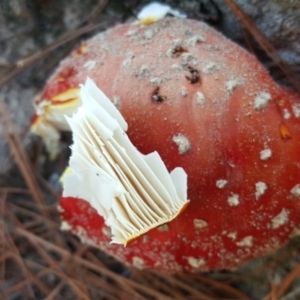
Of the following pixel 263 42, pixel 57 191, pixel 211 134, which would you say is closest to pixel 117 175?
pixel 211 134

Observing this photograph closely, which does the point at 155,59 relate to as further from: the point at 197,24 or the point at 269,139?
the point at 269,139

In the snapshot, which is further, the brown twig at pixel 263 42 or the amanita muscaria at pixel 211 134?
the brown twig at pixel 263 42

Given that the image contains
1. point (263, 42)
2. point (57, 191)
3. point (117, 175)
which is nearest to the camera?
point (117, 175)

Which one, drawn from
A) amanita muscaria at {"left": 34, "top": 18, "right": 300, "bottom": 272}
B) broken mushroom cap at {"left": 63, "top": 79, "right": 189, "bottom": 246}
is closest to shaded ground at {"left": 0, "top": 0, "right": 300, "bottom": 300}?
amanita muscaria at {"left": 34, "top": 18, "right": 300, "bottom": 272}

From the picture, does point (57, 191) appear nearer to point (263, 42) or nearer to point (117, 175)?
point (117, 175)

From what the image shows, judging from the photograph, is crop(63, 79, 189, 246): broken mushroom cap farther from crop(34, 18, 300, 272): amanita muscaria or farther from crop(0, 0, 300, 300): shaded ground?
crop(0, 0, 300, 300): shaded ground

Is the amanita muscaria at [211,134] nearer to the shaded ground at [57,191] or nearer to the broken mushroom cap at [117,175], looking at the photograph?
the broken mushroom cap at [117,175]

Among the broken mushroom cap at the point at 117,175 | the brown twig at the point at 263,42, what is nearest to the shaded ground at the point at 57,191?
the brown twig at the point at 263,42

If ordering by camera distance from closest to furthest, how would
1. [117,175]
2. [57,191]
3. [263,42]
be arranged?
[117,175], [263,42], [57,191]
